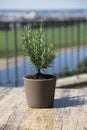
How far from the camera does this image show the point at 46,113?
227 centimetres

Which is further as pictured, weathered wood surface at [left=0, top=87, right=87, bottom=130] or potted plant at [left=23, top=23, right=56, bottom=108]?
potted plant at [left=23, top=23, right=56, bottom=108]

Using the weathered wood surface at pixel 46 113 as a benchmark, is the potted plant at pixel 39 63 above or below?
above

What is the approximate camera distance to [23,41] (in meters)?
2.37

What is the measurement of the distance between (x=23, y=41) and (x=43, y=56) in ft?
0.46

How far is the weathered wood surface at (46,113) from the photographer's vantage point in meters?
2.06

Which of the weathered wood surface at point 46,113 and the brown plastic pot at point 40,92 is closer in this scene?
the weathered wood surface at point 46,113

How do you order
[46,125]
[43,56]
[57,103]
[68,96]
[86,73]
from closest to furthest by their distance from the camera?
[46,125]
[43,56]
[57,103]
[68,96]
[86,73]

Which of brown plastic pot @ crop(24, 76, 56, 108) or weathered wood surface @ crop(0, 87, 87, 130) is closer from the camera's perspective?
weathered wood surface @ crop(0, 87, 87, 130)

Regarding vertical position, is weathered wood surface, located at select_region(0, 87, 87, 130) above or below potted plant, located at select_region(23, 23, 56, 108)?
below

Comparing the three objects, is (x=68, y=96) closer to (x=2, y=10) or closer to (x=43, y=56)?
(x=43, y=56)

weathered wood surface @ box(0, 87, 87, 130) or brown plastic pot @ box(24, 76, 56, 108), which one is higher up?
brown plastic pot @ box(24, 76, 56, 108)

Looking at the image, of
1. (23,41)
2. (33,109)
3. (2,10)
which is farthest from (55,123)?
(2,10)

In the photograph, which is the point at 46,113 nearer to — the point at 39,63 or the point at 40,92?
the point at 40,92

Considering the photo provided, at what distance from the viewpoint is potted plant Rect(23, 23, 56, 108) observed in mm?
2338
